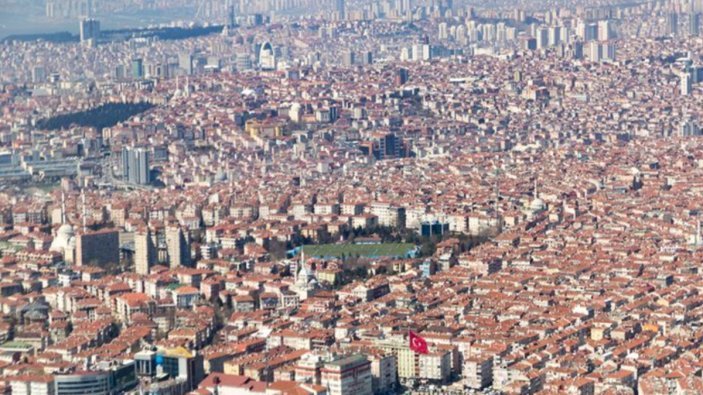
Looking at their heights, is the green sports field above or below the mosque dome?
below

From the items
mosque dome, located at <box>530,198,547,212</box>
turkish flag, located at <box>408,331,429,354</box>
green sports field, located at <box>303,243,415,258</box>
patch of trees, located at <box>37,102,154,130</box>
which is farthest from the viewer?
patch of trees, located at <box>37,102,154,130</box>

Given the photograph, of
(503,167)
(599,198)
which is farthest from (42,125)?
(599,198)

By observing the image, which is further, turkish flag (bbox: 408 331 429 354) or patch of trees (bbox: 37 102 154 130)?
patch of trees (bbox: 37 102 154 130)

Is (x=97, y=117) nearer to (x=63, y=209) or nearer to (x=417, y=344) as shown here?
(x=63, y=209)

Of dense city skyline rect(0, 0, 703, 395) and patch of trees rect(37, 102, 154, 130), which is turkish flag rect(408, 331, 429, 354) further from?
patch of trees rect(37, 102, 154, 130)

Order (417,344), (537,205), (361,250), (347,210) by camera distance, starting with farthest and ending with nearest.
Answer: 1. (347,210)
2. (537,205)
3. (361,250)
4. (417,344)

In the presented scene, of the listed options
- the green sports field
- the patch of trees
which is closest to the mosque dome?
the green sports field

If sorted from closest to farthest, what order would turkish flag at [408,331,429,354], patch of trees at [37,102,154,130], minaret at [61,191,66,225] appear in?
1. turkish flag at [408,331,429,354]
2. minaret at [61,191,66,225]
3. patch of trees at [37,102,154,130]

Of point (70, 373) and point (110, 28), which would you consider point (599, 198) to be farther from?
point (110, 28)

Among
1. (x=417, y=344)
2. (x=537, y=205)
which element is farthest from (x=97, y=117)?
(x=417, y=344)
